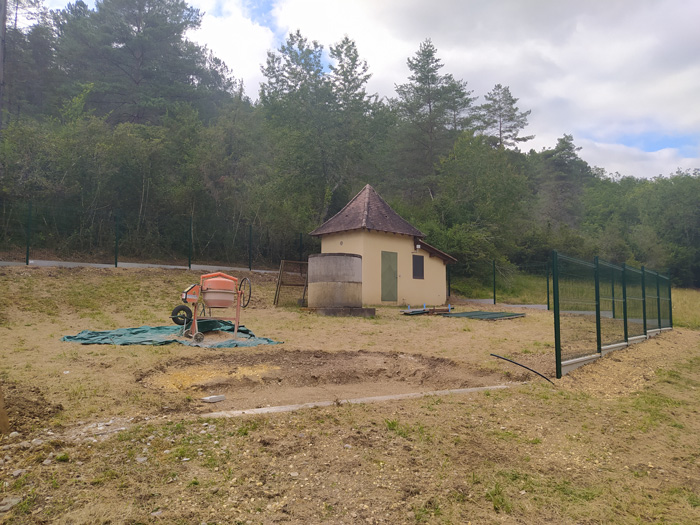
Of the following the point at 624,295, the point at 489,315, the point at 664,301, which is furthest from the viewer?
the point at 489,315

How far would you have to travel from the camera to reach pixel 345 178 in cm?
2538

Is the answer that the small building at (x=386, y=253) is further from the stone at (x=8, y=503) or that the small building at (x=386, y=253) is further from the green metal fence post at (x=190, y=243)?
the stone at (x=8, y=503)

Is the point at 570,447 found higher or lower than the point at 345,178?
lower

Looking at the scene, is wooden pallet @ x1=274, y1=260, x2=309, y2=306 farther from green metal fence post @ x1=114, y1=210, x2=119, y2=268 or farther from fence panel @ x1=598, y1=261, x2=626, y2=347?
fence panel @ x1=598, y1=261, x2=626, y2=347

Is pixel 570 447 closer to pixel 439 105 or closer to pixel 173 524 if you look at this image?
pixel 173 524

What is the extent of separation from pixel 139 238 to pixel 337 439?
58.9 ft

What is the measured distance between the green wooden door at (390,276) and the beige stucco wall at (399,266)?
162mm

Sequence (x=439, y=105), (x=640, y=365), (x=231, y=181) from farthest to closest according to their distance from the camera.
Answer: (x=439, y=105)
(x=231, y=181)
(x=640, y=365)

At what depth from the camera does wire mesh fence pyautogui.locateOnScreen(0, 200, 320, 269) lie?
51.4ft

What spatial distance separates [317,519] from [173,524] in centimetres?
71

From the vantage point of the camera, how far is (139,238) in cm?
1889

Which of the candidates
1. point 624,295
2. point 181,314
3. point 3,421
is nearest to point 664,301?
point 624,295

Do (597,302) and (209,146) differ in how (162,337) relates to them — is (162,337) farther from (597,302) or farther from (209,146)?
(209,146)

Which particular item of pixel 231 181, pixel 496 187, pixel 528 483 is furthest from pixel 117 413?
pixel 496 187
